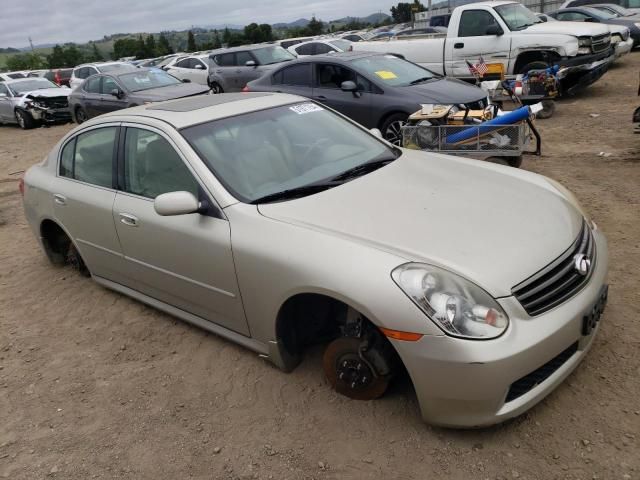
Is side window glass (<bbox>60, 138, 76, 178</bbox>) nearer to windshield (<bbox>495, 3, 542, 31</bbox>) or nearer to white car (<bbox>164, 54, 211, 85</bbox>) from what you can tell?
windshield (<bbox>495, 3, 542, 31</bbox>)

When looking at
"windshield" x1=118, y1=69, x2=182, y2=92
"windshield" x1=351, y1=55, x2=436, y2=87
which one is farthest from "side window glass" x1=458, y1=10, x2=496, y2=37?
"windshield" x1=118, y1=69, x2=182, y2=92

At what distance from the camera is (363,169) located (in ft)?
11.4

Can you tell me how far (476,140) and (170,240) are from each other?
366 centimetres

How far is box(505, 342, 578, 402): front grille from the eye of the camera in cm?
243

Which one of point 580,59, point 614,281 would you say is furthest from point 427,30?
point 614,281

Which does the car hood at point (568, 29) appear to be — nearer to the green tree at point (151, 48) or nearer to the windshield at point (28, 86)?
the windshield at point (28, 86)

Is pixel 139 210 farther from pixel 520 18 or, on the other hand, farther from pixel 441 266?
pixel 520 18

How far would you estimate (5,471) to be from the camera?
282 centimetres

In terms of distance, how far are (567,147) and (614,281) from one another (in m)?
4.35

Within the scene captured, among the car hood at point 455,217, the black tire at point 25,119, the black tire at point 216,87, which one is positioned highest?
the car hood at point 455,217

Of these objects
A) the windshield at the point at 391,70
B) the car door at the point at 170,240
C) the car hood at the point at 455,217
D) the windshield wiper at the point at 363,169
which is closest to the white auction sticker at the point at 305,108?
the windshield wiper at the point at 363,169

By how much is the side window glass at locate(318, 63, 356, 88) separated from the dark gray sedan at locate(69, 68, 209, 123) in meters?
3.57

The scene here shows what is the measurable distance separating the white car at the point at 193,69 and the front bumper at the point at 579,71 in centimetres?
1009

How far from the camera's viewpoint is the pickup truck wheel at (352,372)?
2.77 m
